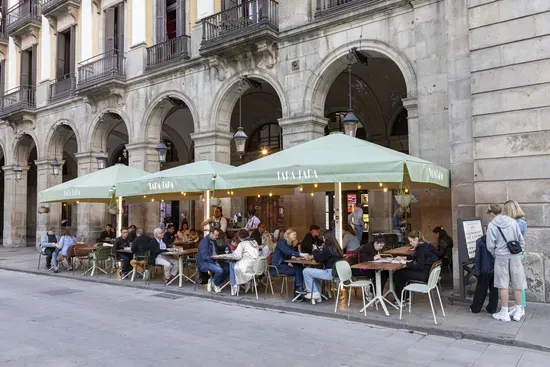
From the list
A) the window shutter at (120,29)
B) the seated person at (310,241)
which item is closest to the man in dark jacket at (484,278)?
the seated person at (310,241)

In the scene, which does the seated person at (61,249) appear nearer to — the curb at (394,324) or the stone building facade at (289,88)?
the stone building facade at (289,88)

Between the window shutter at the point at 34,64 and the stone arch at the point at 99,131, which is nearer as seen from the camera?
the stone arch at the point at 99,131

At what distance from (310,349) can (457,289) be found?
4.20 metres

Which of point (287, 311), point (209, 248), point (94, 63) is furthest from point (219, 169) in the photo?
point (94, 63)

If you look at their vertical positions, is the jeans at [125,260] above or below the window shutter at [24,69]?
below

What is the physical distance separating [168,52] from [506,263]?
13.4 m

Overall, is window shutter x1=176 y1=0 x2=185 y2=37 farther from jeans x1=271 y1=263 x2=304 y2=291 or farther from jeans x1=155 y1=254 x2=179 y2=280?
jeans x1=271 y1=263 x2=304 y2=291

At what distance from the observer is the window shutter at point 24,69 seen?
23.2m

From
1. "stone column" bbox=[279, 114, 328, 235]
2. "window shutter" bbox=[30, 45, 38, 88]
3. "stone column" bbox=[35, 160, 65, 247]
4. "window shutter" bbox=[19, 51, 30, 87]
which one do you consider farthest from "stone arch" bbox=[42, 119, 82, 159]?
"stone column" bbox=[279, 114, 328, 235]

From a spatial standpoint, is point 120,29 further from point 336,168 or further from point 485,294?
point 485,294

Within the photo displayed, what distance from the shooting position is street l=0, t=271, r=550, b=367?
519cm

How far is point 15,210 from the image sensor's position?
914 inches

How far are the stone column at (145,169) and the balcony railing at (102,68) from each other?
2864mm

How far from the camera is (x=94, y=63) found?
18406 mm
